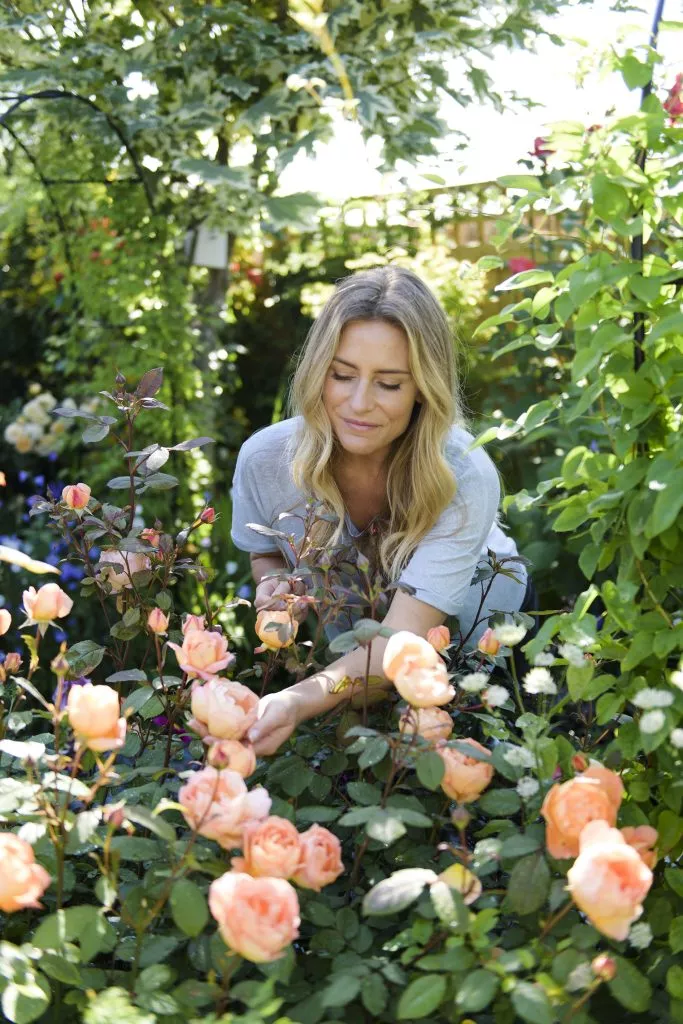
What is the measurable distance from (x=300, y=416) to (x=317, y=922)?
1091 mm

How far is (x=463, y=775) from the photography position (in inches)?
41.6

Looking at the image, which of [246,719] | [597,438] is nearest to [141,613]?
[246,719]

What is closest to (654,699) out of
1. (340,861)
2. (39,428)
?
(340,861)

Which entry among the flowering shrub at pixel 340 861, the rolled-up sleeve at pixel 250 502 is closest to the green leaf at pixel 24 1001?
the flowering shrub at pixel 340 861

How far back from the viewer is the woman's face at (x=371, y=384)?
177 centimetres

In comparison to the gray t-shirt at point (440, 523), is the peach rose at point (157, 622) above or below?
above

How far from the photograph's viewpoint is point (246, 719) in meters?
1.06

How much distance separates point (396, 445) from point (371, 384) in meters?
0.17

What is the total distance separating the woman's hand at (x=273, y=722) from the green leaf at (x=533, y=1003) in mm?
438

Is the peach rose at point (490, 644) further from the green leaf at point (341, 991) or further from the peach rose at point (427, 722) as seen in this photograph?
the green leaf at point (341, 991)

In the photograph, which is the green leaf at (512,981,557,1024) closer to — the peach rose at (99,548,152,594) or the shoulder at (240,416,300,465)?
the peach rose at (99,548,152,594)

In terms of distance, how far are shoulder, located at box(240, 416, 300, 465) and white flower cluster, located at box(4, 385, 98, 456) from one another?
2.29m

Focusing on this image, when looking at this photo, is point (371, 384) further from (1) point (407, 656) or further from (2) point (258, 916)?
(2) point (258, 916)

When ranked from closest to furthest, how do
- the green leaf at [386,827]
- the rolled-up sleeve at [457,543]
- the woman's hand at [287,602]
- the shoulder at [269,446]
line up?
the green leaf at [386,827] < the woman's hand at [287,602] < the rolled-up sleeve at [457,543] < the shoulder at [269,446]
